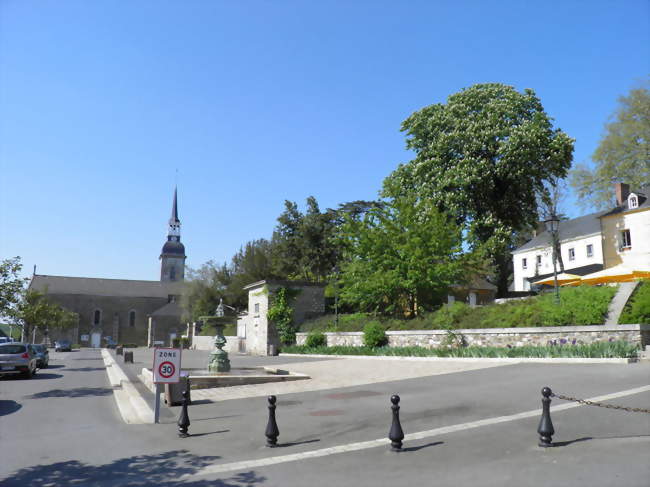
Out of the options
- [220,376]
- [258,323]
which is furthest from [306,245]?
[220,376]

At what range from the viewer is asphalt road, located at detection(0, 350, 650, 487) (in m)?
5.91

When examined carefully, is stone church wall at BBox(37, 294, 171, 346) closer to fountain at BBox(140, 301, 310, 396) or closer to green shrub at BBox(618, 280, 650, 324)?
fountain at BBox(140, 301, 310, 396)

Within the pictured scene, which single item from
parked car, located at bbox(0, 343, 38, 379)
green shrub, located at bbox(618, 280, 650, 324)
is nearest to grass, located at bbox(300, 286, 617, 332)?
green shrub, located at bbox(618, 280, 650, 324)

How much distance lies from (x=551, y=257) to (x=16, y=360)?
143ft

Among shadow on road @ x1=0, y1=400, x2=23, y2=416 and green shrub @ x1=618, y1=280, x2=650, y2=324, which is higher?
green shrub @ x1=618, y1=280, x2=650, y2=324

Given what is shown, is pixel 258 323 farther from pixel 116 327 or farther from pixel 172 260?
pixel 172 260

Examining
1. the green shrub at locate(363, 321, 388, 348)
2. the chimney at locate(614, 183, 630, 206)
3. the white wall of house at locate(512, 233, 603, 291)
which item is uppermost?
the chimney at locate(614, 183, 630, 206)

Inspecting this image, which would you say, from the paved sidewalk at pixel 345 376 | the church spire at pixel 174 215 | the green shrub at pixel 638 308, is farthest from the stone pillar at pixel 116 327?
the green shrub at pixel 638 308

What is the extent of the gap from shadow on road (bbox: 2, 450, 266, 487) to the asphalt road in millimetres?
25

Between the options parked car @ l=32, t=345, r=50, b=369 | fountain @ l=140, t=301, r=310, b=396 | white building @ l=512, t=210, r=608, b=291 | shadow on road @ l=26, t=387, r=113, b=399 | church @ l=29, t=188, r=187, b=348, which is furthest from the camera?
church @ l=29, t=188, r=187, b=348

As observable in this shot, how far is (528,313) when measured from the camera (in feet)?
63.2

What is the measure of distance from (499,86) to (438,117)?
4.67 m

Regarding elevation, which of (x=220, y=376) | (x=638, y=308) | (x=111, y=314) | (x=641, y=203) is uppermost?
(x=641, y=203)

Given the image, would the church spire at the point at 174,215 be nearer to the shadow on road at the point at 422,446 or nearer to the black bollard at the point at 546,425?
the shadow on road at the point at 422,446
